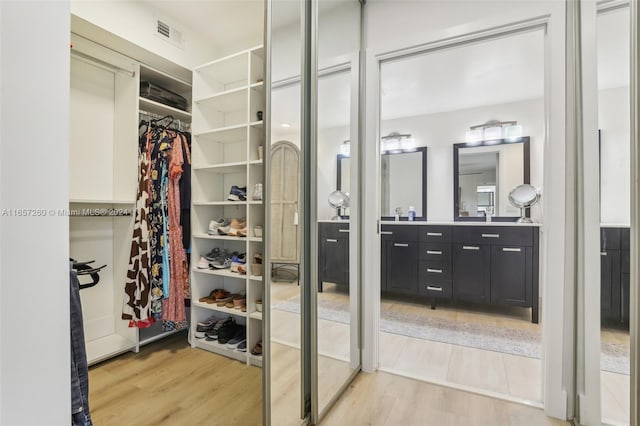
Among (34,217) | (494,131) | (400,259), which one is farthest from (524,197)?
(34,217)

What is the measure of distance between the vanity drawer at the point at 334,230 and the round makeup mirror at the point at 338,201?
0.18ft

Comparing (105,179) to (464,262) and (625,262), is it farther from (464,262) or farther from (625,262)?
(464,262)

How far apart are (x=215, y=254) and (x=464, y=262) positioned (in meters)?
2.42

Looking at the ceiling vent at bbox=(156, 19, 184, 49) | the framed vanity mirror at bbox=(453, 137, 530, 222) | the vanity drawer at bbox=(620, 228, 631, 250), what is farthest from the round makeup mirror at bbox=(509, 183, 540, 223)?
the ceiling vent at bbox=(156, 19, 184, 49)

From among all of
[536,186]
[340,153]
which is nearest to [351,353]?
[340,153]

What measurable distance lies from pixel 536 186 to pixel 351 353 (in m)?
2.95

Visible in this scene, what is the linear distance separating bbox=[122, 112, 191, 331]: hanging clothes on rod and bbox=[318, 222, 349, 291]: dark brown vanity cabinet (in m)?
1.19

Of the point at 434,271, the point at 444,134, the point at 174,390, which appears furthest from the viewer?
the point at 444,134

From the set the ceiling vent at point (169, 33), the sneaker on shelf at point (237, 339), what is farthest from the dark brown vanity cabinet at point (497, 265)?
the ceiling vent at point (169, 33)

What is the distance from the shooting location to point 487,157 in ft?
11.7

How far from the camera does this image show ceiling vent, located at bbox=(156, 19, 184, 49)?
2.12m

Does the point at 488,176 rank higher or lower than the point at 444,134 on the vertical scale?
lower

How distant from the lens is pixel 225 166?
2.17 metres

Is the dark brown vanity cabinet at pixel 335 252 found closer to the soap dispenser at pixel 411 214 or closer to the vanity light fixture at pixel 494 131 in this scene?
the soap dispenser at pixel 411 214
